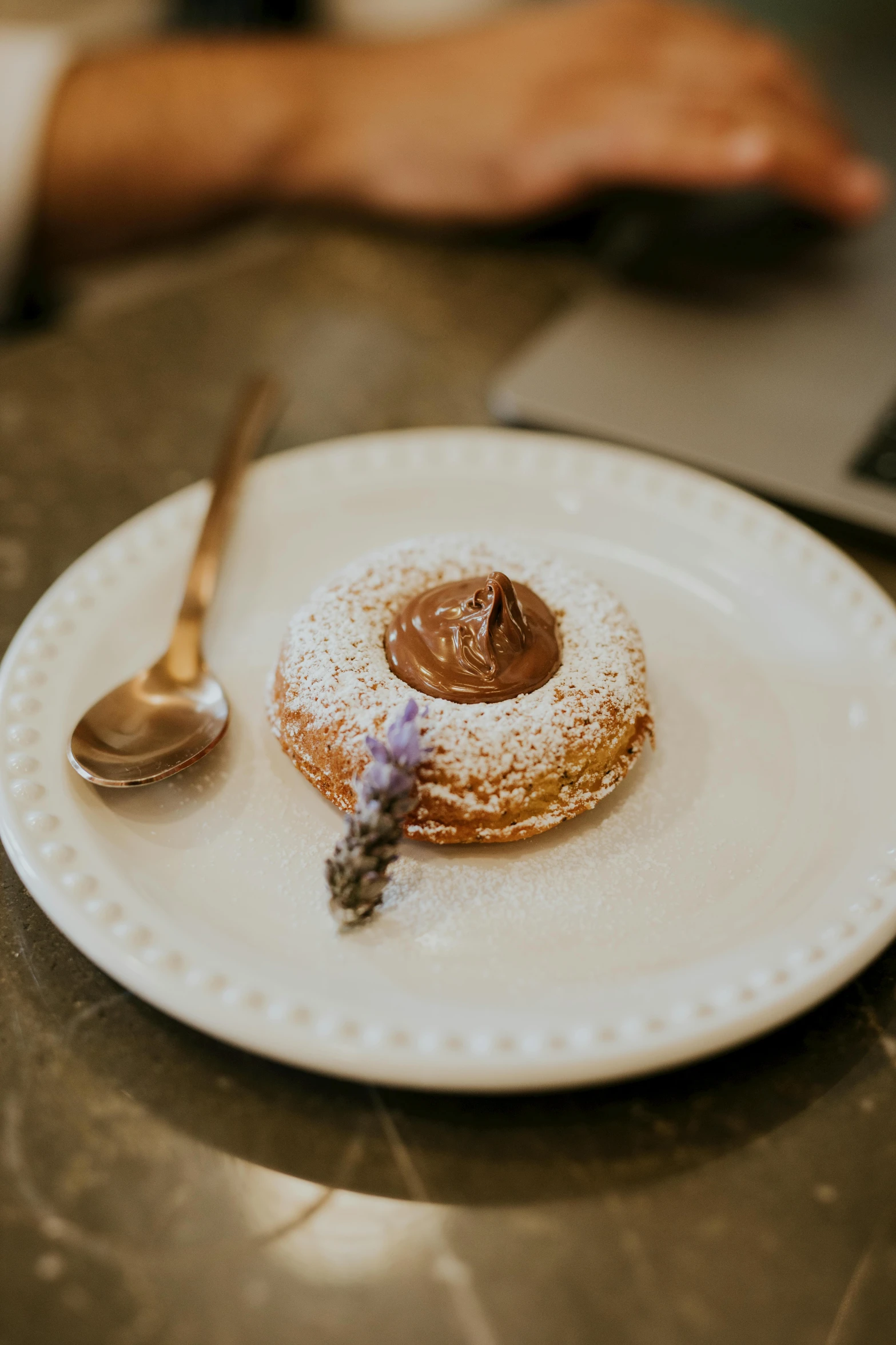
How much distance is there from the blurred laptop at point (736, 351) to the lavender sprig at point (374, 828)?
0.80 m

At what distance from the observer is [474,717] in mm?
902

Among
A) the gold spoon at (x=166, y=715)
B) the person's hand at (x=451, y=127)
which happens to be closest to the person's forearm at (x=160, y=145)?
the person's hand at (x=451, y=127)

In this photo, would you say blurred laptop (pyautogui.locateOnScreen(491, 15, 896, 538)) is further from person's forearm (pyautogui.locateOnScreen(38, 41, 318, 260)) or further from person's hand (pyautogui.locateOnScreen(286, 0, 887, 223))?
person's forearm (pyautogui.locateOnScreen(38, 41, 318, 260))

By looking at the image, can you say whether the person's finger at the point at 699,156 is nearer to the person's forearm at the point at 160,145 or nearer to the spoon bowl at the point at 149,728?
the person's forearm at the point at 160,145

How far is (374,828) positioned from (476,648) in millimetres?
217

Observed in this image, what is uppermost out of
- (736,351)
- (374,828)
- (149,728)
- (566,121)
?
(566,121)

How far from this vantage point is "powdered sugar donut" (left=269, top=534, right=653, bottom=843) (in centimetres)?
88

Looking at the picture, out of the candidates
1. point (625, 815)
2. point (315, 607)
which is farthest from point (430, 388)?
point (625, 815)

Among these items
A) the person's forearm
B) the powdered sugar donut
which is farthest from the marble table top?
the person's forearm

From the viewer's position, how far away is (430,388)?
1.65 metres

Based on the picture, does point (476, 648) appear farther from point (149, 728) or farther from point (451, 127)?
point (451, 127)

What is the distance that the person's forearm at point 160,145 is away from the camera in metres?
2.04

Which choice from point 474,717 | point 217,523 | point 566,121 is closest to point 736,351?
point 566,121

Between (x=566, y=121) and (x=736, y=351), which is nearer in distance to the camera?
(x=736, y=351)
